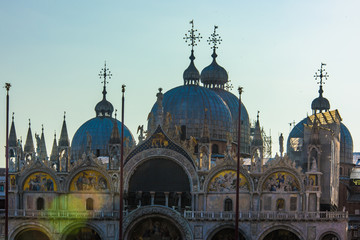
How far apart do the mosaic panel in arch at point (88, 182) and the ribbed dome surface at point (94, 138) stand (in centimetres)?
1949

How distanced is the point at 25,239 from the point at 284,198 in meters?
23.5

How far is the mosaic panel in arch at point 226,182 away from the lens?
79.1m

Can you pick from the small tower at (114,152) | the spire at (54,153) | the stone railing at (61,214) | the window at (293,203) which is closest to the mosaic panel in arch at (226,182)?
the window at (293,203)

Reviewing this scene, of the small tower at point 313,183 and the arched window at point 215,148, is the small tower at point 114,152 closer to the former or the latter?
the arched window at point 215,148

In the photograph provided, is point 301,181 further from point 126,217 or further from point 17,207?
point 17,207

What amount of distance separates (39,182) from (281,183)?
21880mm

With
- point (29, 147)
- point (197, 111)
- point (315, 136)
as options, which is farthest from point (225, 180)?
point (29, 147)

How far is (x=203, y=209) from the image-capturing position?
79.4 metres

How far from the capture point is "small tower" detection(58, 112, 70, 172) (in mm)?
82062

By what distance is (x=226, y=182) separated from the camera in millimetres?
79375

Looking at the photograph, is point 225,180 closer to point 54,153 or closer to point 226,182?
point 226,182

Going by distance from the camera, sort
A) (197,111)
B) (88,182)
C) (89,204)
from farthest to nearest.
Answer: (197,111)
(88,182)
(89,204)

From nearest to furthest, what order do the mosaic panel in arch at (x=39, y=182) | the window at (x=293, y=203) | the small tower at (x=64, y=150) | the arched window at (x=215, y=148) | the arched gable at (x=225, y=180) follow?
the window at (x=293, y=203) → the arched gable at (x=225, y=180) → the mosaic panel in arch at (x=39, y=182) → the small tower at (x=64, y=150) → the arched window at (x=215, y=148)

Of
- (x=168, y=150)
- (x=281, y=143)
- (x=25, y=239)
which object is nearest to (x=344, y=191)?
(x=281, y=143)
